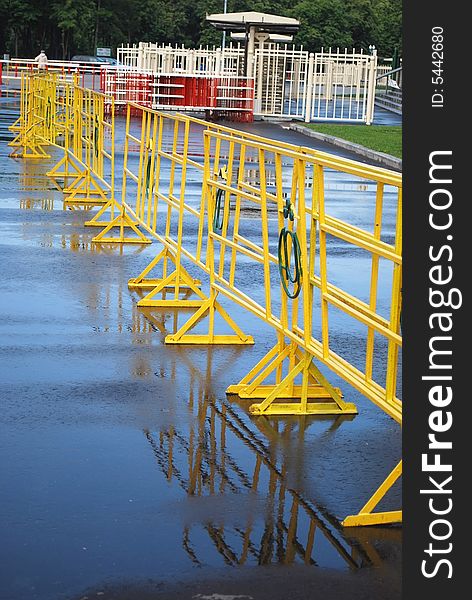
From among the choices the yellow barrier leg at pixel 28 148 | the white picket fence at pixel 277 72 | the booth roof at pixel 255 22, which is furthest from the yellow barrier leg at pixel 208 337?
the booth roof at pixel 255 22

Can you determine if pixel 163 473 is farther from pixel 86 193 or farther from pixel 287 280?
pixel 86 193

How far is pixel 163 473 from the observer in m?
6.52

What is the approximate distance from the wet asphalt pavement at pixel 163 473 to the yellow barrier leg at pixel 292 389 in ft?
0.38

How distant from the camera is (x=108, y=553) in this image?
5379mm

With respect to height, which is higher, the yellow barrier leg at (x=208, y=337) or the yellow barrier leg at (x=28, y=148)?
the yellow barrier leg at (x=28, y=148)

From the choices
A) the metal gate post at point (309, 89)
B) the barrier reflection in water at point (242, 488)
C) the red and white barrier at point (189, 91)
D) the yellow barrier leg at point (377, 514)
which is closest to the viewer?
the barrier reflection in water at point (242, 488)

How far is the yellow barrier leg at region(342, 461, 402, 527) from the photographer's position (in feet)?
19.1

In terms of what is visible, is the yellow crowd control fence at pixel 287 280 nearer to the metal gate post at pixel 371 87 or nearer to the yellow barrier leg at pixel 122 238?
the yellow barrier leg at pixel 122 238

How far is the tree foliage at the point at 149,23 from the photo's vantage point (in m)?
90.7

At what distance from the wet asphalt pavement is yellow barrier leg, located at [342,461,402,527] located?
0.06 m

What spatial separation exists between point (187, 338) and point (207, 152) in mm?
1479

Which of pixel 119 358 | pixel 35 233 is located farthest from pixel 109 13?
pixel 119 358

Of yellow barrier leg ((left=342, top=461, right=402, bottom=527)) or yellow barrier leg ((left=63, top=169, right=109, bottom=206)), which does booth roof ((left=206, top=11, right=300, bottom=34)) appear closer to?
yellow barrier leg ((left=63, top=169, right=109, bottom=206))

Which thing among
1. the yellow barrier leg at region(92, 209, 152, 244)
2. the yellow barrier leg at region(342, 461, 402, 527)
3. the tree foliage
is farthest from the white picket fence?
the tree foliage
